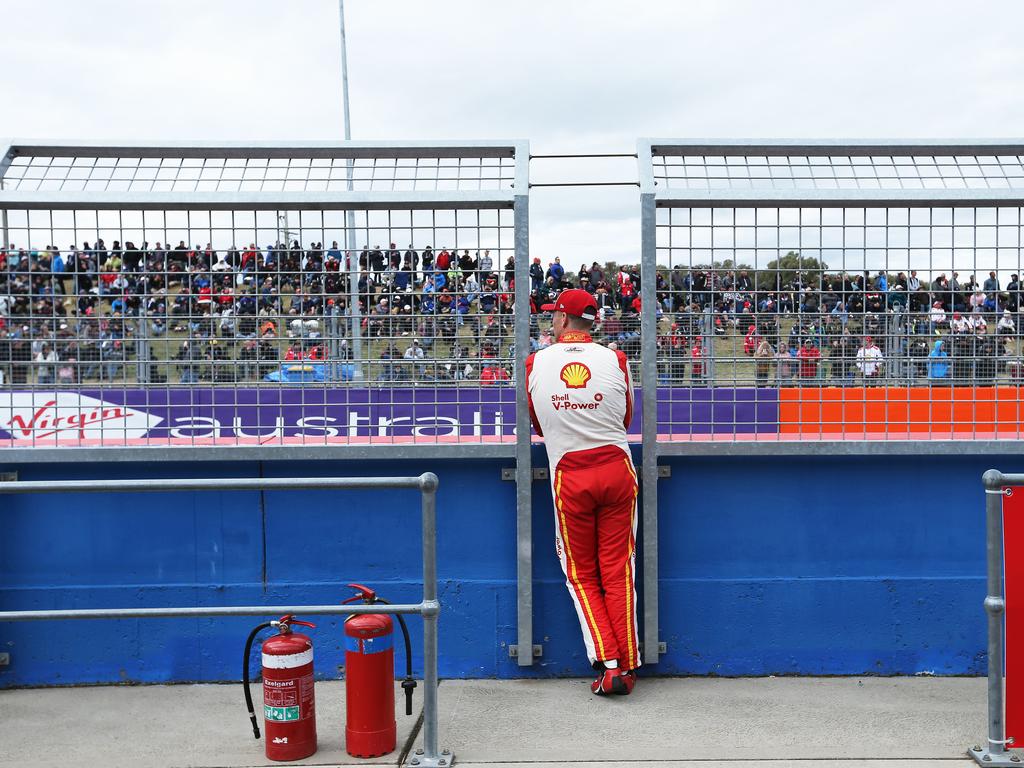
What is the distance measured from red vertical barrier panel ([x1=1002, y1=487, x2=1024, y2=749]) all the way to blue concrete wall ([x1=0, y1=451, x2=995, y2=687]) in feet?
4.42

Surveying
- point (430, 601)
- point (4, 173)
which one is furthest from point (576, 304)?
point (4, 173)

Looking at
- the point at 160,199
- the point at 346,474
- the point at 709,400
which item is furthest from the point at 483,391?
the point at 160,199

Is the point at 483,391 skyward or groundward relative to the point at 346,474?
skyward

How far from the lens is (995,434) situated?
566 cm

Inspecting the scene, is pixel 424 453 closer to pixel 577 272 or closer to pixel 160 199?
pixel 577 272

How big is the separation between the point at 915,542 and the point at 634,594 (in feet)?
5.45

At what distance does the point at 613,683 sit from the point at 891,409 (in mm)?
2406

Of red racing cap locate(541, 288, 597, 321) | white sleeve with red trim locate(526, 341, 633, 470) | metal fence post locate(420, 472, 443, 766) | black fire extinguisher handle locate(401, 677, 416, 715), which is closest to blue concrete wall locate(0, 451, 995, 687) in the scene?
white sleeve with red trim locate(526, 341, 633, 470)

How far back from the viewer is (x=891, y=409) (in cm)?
606

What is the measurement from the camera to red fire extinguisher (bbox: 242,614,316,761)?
14.5ft

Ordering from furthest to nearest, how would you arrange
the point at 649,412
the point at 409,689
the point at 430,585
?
the point at 649,412 → the point at 409,689 → the point at 430,585

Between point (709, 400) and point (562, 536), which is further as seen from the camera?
point (709, 400)

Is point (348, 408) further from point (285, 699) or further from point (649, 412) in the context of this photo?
point (285, 699)

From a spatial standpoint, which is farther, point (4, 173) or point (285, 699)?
point (4, 173)
